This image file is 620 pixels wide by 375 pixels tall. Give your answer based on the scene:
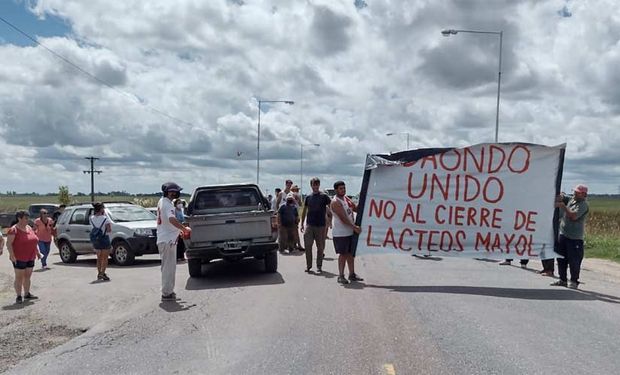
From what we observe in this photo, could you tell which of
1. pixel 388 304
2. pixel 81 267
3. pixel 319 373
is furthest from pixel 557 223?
pixel 81 267

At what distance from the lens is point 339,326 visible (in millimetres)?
7594

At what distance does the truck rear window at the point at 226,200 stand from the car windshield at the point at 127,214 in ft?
13.2

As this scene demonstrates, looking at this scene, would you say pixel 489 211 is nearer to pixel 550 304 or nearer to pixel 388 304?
pixel 550 304

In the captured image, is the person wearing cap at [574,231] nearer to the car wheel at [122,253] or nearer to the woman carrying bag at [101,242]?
the woman carrying bag at [101,242]

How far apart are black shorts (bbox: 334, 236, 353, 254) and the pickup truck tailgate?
68.4 inches

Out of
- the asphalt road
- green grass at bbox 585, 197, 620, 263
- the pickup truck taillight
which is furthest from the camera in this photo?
green grass at bbox 585, 197, 620, 263

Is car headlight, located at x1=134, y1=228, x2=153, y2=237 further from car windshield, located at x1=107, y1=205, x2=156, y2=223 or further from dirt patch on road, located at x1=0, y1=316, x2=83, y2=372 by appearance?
dirt patch on road, located at x1=0, y1=316, x2=83, y2=372

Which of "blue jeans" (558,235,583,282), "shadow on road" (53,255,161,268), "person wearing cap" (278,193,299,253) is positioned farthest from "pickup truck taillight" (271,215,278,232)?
"blue jeans" (558,235,583,282)

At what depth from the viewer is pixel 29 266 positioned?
10.5 meters

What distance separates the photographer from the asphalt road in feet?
20.0

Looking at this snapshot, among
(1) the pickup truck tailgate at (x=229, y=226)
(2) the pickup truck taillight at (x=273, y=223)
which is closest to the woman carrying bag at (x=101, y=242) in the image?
(1) the pickup truck tailgate at (x=229, y=226)

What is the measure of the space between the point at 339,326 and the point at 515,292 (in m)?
4.02

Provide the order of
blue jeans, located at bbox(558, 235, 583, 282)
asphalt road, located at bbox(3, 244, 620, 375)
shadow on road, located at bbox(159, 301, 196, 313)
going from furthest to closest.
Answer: blue jeans, located at bbox(558, 235, 583, 282) → shadow on road, located at bbox(159, 301, 196, 313) → asphalt road, located at bbox(3, 244, 620, 375)

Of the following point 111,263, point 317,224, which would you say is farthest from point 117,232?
point 317,224
